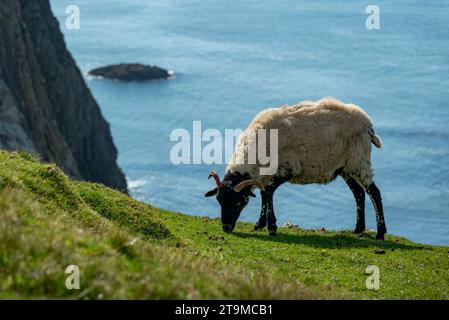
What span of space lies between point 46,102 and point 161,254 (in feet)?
289

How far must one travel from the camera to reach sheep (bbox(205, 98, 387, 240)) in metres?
24.7

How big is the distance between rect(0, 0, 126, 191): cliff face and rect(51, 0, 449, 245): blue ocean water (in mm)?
11699

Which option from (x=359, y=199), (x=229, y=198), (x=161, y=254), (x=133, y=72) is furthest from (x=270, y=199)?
(x=133, y=72)

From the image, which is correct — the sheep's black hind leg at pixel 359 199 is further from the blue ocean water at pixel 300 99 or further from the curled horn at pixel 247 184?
the blue ocean water at pixel 300 99

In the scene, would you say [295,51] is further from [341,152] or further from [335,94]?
[341,152]

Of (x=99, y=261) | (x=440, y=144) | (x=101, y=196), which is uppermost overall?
(x=99, y=261)

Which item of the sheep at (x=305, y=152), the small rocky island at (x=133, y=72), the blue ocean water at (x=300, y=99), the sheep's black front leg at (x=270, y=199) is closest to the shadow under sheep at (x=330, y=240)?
the sheep's black front leg at (x=270, y=199)

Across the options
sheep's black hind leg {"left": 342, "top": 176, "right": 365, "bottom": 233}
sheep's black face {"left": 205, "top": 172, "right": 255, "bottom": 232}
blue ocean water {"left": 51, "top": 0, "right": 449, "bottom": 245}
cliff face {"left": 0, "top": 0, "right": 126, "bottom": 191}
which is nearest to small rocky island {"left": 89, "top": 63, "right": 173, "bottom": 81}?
blue ocean water {"left": 51, "top": 0, "right": 449, "bottom": 245}

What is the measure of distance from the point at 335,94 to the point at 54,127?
3003 inches

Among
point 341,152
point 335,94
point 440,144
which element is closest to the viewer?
point 341,152

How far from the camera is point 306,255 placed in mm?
21219

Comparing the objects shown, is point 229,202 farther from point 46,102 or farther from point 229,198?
point 46,102

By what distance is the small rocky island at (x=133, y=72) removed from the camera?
584ft

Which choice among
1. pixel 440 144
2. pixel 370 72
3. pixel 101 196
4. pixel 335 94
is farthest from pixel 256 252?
pixel 370 72
